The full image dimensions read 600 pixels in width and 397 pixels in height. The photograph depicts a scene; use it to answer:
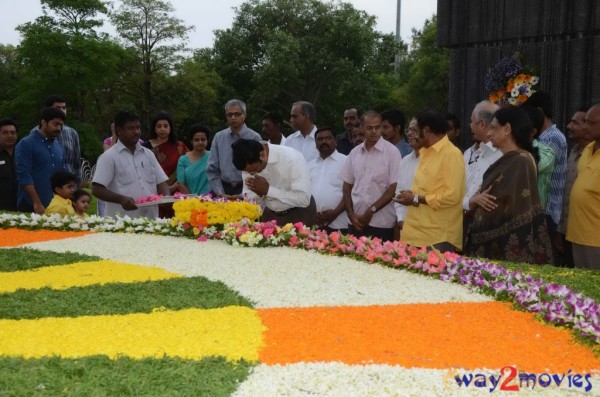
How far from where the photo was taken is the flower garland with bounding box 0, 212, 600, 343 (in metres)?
4.48

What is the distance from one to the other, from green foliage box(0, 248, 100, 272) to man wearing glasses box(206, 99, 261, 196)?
2378mm

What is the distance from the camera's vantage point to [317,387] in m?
3.29

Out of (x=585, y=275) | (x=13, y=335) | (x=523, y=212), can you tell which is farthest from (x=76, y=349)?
(x=585, y=275)

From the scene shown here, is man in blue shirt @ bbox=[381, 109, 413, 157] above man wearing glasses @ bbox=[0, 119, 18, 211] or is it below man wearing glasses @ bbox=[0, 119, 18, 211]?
above

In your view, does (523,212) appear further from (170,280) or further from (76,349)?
(76,349)

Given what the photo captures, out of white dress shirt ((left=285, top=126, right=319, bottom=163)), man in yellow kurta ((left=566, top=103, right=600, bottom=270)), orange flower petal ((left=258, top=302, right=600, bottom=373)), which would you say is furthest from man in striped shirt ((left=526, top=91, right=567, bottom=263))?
white dress shirt ((left=285, top=126, right=319, bottom=163))

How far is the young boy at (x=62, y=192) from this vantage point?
352 inches

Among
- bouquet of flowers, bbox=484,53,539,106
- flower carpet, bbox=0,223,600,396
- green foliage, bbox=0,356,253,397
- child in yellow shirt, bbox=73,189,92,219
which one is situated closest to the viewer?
green foliage, bbox=0,356,253,397

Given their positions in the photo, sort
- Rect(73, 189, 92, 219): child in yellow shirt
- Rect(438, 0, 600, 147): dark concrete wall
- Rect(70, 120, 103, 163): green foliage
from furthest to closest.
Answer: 1. Rect(70, 120, 103, 163): green foliage
2. Rect(438, 0, 600, 147): dark concrete wall
3. Rect(73, 189, 92, 219): child in yellow shirt

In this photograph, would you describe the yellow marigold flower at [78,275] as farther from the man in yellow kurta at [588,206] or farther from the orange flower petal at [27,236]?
the man in yellow kurta at [588,206]

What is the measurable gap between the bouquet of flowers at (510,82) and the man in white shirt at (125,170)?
15.5ft

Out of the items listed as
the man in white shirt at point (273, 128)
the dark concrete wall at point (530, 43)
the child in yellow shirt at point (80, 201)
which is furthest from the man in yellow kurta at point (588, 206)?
the child in yellow shirt at point (80, 201)

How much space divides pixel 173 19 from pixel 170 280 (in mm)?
42048

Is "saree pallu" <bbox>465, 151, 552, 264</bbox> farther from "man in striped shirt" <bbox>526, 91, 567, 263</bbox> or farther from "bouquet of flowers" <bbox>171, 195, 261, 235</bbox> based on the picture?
"bouquet of flowers" <bbox>171, 195, 261, 235</bbox>
